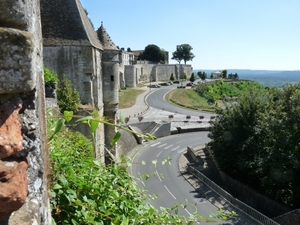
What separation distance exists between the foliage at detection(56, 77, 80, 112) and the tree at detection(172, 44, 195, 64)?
97.6 metres

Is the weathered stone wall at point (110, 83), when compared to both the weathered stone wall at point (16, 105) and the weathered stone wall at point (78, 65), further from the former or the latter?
the weathered stone wall at point (16, 105)

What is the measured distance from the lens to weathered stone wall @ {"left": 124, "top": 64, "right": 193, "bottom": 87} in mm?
68938

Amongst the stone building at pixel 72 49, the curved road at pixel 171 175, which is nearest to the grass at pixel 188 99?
the curved road at pixel 171 175

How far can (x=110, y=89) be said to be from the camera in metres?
19.0

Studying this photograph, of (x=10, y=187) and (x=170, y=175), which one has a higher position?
(x=10, y=187)

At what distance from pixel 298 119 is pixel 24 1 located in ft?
60.6

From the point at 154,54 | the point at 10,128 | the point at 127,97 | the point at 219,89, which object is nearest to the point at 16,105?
the point at 10,128

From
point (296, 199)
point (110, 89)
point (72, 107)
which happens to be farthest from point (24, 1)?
point (296, 199)

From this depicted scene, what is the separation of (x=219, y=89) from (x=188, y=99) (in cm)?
2004

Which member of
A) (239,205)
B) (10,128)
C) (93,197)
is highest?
(10,128)

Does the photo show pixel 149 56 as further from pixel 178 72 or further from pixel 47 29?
pixel 47 29

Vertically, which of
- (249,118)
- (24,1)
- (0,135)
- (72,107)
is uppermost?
(24,1)

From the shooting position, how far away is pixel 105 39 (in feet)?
61.7

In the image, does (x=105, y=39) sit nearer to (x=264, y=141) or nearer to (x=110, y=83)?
(x=110, y=83)
